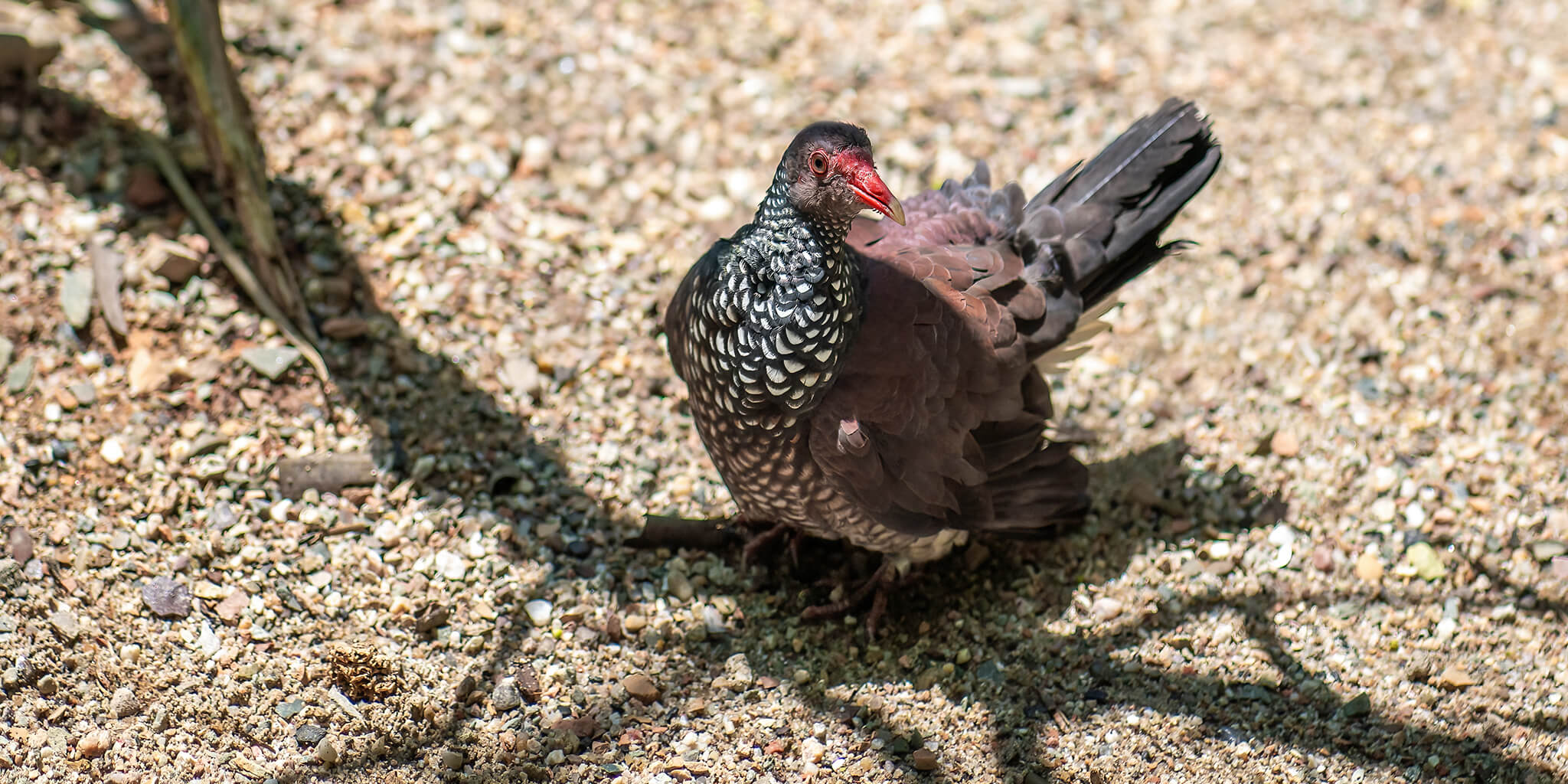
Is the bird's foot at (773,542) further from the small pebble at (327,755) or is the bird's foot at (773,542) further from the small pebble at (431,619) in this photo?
the small pebble at (327,755)

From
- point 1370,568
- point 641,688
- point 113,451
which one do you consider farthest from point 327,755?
point 1370,568

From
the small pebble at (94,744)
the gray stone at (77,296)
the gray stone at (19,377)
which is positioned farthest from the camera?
the gray stone at (77,296)

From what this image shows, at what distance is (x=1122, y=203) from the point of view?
3.59 m

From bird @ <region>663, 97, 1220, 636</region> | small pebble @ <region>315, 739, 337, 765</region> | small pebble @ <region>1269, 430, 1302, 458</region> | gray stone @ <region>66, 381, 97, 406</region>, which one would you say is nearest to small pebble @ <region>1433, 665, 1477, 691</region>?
small pebble @ <region>1269, 430, 1302, 458</region>

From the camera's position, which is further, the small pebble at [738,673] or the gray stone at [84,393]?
the gray stone at [84,393]

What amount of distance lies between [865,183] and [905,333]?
499 millimetres

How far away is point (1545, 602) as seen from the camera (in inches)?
141

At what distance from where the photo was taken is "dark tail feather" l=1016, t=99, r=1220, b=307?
11.6 ft

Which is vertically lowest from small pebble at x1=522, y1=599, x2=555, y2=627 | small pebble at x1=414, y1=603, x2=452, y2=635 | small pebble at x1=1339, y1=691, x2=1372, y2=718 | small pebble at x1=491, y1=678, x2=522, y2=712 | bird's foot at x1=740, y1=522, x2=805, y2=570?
small pebble at x1=1339, y1=691, x2=1372, y2=718

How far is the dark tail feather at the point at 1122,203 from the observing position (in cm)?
353

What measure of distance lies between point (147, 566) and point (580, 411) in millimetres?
1417

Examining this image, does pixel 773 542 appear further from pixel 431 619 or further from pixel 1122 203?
pixel 1122 203

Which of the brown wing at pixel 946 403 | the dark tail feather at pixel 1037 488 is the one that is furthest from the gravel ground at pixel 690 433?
the brown wing at pixel 946 403

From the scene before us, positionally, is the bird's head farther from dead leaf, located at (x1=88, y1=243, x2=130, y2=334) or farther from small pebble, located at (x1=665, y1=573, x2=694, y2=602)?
dead leaf, located at (x1=88, y1=243, x2=130, y2=334)
